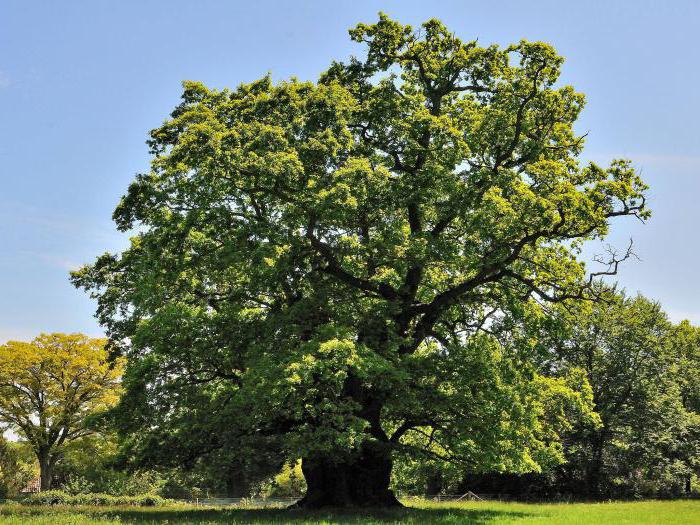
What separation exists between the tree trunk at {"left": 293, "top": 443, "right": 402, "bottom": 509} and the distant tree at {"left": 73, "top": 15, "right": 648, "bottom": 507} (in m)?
0.09

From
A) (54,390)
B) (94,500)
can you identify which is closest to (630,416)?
(94,500)

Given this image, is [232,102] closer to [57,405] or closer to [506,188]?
[506,188]

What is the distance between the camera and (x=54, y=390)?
46000mm

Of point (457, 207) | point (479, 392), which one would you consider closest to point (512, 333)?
point (479, 392)

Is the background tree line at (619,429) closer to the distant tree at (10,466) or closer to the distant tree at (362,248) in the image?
the distant tree at (10,466)

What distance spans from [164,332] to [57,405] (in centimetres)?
3124

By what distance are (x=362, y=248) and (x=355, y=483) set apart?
9.43 meters

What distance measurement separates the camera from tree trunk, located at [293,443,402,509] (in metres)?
22.0

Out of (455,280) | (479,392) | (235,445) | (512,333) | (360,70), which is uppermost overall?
(360,70)

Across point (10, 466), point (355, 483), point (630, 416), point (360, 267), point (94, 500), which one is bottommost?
point (10, 466)

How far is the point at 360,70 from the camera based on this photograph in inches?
887

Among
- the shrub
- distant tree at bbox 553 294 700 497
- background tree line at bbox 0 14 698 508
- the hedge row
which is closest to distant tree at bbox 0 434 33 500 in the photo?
the shrub

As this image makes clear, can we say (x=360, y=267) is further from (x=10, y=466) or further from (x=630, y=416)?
(x=10, y=466)

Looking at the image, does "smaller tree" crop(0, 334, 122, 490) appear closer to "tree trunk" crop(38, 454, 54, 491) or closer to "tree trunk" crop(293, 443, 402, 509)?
"tree trunk" crop(38, 454, 54, 491)
